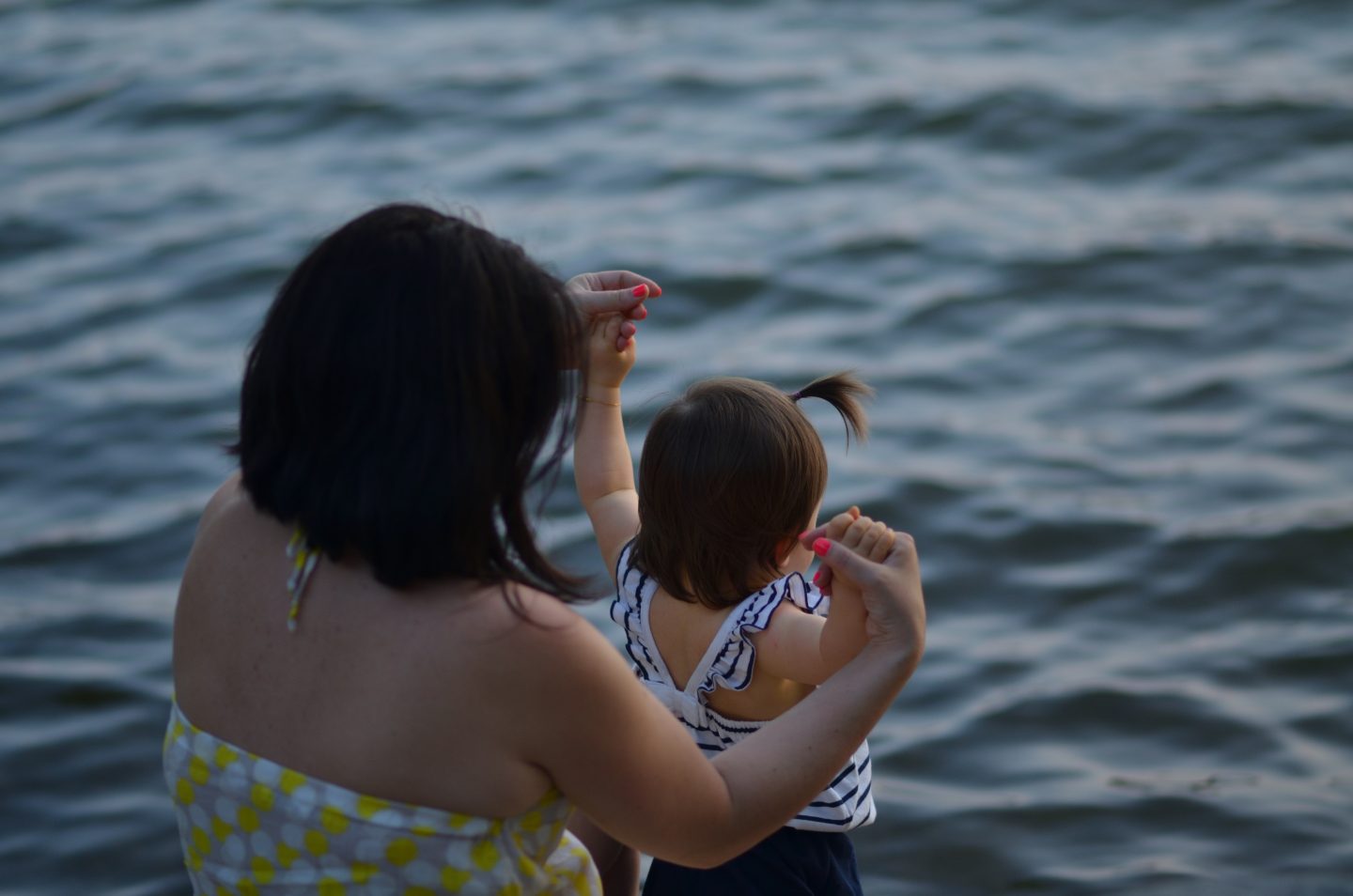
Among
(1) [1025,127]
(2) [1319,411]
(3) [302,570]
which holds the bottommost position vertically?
(2) [1319,411]

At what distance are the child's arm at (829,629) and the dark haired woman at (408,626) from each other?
310 mm

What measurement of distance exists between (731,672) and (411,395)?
29.8 inches

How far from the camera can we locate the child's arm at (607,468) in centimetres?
229

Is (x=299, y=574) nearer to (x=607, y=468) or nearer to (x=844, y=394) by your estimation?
(x=607, y=468)

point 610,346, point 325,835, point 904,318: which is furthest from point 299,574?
point 904,318

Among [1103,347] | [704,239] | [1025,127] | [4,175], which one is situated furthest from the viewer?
[4,175]

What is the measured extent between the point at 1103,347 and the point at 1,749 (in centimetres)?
347

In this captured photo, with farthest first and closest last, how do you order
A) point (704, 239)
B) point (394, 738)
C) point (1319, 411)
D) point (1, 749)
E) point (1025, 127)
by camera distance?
point (1025, 127) < point (704, 239) < point (1319, 411) < point (1, 749) < point (394, 738)

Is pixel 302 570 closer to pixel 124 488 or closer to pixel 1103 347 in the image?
pixel 124 488

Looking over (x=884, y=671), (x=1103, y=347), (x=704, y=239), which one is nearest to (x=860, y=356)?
(x=1103, y=347)

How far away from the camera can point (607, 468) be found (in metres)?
2.32

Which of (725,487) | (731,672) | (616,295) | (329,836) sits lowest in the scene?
(731,672)

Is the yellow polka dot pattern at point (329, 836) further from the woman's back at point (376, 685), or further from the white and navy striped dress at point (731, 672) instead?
the white and navy striped dress at point (731, 672)

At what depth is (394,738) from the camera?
4.94 feet
